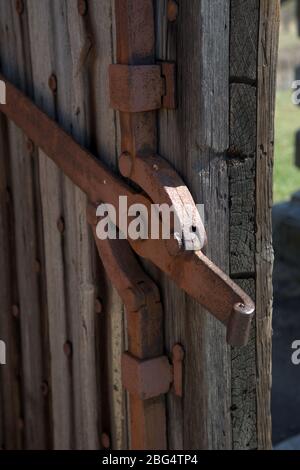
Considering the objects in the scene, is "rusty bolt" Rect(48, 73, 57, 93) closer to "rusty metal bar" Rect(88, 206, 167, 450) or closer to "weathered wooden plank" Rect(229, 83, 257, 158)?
"rusty metal bar" Rect(88, 206, 167, 450)

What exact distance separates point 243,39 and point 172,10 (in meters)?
0.19

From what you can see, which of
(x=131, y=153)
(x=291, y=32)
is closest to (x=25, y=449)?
(x=131, y=153)

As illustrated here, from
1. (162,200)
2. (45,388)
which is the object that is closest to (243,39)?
(162,200)

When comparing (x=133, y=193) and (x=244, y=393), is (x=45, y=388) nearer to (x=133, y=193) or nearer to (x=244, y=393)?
(x=244, y=393)

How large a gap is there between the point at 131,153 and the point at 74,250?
51cm

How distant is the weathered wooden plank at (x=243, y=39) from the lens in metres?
1.97

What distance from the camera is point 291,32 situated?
2322 centimetres

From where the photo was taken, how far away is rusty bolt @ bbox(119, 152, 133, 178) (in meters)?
2.05

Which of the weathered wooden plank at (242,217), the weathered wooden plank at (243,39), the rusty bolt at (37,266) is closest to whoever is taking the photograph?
the weathered wooden plank at (243,39)

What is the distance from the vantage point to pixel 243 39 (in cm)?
200

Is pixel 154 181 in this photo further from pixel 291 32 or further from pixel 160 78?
pixel 291 32

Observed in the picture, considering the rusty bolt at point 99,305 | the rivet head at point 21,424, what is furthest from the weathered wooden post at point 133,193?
the rivet head at point 21,424

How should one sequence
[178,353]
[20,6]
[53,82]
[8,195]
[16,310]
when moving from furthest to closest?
[16,310] → [8,195] → [20,6] → [53,82] → [178,353]

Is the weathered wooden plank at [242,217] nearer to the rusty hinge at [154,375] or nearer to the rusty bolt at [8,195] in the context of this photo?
the rusty hinge at [154,375]
